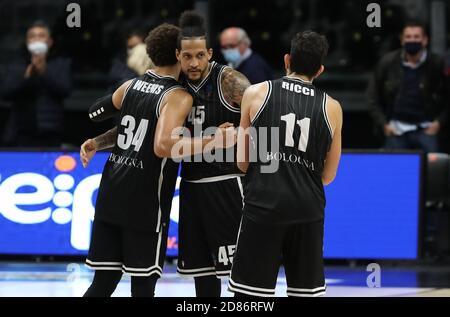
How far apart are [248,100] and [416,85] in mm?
5518

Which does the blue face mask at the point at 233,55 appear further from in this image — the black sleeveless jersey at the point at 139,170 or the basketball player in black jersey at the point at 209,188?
the black sleeveless jersey at the point at 139,170

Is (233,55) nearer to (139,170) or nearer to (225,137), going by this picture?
(139,170)

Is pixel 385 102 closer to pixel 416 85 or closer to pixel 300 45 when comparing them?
pixel 416 85

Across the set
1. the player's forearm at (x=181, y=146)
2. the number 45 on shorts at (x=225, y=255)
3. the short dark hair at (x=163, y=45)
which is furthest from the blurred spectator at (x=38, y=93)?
the player's forearm at (x=181, y=146)

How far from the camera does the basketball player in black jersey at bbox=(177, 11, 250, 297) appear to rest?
6.46 meters

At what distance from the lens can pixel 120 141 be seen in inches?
250

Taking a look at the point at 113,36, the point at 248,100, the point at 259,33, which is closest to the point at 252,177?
the point at 248,100

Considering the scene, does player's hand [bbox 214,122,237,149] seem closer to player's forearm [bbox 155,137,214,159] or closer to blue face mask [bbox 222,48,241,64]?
player's forearm [bbox 155,137,214,159]

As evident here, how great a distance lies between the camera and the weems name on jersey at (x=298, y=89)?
574 centimetres

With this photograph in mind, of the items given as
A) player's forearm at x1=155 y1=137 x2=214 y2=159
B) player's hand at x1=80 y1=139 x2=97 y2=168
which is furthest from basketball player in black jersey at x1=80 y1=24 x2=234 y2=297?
player's hand at x1=80 y1=139 x2=97 y2=168

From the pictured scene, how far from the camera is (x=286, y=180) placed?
569 centimetres

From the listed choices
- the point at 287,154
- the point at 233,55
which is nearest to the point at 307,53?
the point at 287,154

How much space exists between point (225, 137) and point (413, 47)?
5220 mm

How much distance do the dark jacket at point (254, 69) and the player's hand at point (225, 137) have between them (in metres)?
4.91
